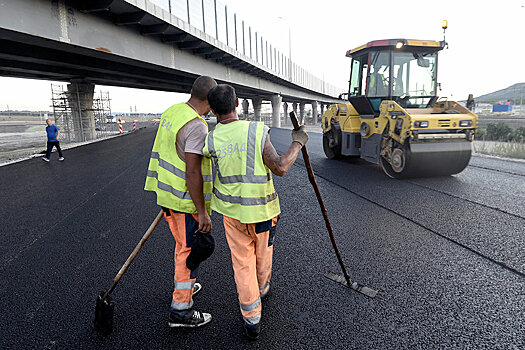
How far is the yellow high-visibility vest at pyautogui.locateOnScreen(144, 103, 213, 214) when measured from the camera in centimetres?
245

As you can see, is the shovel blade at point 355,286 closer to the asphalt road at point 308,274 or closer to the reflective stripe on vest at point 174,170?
the asphalt road at point 308,274

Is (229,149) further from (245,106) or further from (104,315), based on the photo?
(245,106)

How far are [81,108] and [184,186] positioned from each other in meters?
22.9

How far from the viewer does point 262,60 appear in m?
27.6

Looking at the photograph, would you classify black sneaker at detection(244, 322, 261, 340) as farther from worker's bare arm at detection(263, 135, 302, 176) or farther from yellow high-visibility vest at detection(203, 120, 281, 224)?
worker's bare arm at detection(263, 135, 302, 176)

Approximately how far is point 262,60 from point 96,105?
14.2 meters

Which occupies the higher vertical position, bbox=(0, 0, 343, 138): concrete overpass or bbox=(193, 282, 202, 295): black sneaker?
bbox=(0, 0, 343, 138): concrete overpass

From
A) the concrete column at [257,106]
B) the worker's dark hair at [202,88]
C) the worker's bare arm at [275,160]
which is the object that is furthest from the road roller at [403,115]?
the concrete column at [257,106]

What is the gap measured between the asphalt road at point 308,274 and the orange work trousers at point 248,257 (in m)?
0.28

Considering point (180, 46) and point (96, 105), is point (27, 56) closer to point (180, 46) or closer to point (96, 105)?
point (180, 46)

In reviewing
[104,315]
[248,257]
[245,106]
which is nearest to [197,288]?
[104,315]

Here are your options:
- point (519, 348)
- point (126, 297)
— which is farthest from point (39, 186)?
point (519, 348)

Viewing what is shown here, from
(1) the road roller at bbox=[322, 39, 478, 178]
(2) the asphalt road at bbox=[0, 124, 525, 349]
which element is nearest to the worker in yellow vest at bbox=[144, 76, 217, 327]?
(2) the asphalt road at bbox=[0, 124, 525, 349]

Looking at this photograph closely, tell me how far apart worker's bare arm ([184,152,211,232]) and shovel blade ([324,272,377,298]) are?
1.54 m
